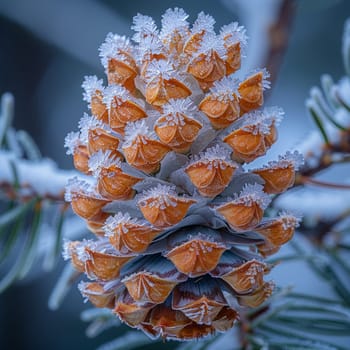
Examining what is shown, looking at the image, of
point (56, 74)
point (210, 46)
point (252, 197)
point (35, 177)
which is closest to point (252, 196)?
point (252, 197)

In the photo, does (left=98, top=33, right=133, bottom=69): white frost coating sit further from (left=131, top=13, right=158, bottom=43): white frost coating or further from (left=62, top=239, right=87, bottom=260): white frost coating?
(left=62, top=239, right=87, bottom=260): white frost coating

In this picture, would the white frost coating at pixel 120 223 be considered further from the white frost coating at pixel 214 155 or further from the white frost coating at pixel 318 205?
the white frost coating at pixel 318 205

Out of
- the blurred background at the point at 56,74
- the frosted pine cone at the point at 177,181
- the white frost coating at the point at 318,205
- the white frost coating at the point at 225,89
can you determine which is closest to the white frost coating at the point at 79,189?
the frosted pine cone at the point at 177,181

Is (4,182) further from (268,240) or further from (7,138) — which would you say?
(268,240)

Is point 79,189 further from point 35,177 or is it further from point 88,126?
point 35,177

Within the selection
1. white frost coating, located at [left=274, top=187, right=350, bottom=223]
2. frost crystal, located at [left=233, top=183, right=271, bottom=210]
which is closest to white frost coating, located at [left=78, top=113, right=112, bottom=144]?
frost crystal, located at [left=233, top=183, right=271, bottom=210]

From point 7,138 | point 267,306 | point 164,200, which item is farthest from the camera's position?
point 7,138

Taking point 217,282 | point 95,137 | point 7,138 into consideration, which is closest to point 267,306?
point 217,282
